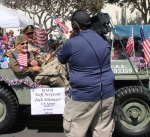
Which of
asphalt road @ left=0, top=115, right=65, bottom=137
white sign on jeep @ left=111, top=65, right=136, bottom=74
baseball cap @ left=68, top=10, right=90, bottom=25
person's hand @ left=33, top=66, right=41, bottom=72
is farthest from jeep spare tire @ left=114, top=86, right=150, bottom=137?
baseball cap @ left=68, top=10, right=90, bottom=25

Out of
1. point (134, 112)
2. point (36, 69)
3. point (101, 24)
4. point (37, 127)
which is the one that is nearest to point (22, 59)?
point (36, 69)

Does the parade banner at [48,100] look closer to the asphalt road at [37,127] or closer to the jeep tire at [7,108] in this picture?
the jeep tire at [7,108]

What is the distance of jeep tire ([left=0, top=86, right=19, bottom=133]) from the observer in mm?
4965

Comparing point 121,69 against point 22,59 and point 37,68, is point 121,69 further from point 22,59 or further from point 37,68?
point 22,59

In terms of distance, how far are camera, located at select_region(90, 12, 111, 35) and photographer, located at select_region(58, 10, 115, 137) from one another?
25 cm

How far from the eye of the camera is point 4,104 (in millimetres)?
5027

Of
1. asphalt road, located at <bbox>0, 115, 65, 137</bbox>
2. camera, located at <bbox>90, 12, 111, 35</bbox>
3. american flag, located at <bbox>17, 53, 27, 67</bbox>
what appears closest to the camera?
camera, located at <bbox>90, 12, 111, 35</bbox>

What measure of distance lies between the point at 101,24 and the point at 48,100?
1662 millimetres

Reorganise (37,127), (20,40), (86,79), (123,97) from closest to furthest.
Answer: (86,79) → (123,97) → (20,40) → (37,127)

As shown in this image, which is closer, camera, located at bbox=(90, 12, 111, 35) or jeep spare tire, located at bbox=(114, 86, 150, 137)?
camera, located at bbox=(90, 12, 111, 35)

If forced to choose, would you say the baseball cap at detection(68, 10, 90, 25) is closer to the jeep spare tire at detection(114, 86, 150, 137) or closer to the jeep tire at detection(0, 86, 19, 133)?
the jeep spare tire at detection(114, 86, 150, 137)

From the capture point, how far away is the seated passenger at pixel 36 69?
4.77 m

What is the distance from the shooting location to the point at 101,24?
11.8ft

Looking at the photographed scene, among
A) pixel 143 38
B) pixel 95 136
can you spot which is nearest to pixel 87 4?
pixel 143 38
